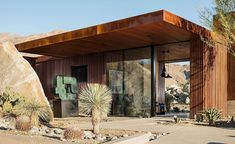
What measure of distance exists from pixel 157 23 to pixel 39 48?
8.44 m

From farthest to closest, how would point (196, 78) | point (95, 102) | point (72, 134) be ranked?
point (196, 78)
point (95, 102)
point (72, 134)

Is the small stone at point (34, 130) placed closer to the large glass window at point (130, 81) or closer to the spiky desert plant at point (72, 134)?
the spiky desert plant at point (72, 134)

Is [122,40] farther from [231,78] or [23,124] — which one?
[23,124]

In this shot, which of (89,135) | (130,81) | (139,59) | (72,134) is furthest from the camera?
(130,81)

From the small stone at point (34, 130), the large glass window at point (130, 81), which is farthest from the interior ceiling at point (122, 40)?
the small stone at point (34, 130)

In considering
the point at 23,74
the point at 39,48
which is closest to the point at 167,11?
the point at 23,74

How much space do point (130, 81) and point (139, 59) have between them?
1.35 metres

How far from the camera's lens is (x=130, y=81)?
61.2 ft

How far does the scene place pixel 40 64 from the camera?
933 inches

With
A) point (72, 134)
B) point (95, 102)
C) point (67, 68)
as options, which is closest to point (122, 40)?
point (95, 102)

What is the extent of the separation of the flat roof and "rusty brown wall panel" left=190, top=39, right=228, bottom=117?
0.83 metres

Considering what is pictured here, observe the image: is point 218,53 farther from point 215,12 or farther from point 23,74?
point 23,74

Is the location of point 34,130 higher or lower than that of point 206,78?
lower

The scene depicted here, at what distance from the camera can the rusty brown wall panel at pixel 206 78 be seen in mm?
15078
